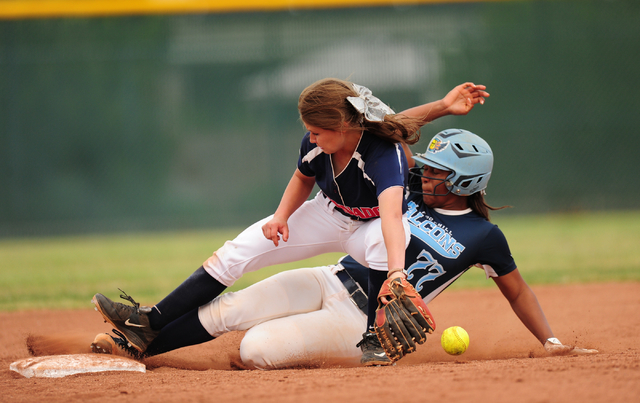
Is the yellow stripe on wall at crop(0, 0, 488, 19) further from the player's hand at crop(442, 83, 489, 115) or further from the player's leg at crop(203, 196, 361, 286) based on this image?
the player's leg at crop(203, 196, 361, 286)

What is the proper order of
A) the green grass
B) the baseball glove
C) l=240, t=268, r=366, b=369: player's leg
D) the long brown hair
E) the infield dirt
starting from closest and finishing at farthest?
the infield dirt
the baseball glove
l=240, t=268, r=366, b=369: player's leg
the long brown hair
the green grass

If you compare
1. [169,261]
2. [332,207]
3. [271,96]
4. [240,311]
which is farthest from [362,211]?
[271,96]

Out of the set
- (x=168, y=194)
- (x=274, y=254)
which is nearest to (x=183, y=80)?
(x=168, y=194)

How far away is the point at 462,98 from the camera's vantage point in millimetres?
3025

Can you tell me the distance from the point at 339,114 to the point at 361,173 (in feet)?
0.93

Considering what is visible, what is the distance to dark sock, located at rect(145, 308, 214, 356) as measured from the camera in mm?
2758

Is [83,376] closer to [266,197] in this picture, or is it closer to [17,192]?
[266,197]

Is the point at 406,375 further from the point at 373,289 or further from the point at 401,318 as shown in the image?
the point at 373,289

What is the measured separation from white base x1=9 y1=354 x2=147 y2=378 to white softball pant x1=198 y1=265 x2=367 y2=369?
0.39 metres

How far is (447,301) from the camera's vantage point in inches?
181

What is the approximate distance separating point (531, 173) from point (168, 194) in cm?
729

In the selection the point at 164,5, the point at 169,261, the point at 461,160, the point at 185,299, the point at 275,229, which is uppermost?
the point at 164,5

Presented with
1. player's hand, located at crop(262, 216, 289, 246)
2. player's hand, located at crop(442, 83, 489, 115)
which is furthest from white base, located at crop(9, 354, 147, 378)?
Answer: player's hand, located at crop(442, 83, 489, 115)

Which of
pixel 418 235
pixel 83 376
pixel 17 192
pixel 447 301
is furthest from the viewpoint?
pixel 17 192
